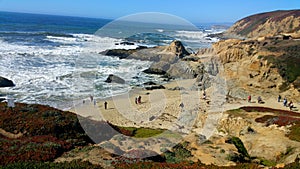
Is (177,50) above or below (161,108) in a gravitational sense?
above

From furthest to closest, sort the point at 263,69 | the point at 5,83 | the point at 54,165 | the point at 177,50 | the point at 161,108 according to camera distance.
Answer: the point at 177,50
the point at 263,69
the point at 5,83
the point at 161,108
the point at 54,165

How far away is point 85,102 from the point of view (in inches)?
1019

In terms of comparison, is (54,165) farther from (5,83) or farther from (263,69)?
(263,69)

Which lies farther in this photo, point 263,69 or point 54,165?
point 263,69

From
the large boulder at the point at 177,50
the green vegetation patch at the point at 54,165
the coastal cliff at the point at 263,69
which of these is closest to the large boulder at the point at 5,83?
the coastal cliff at the point at 263,69

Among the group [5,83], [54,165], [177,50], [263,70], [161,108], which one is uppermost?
[54,165]

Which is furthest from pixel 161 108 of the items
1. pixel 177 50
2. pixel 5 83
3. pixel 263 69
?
pixel 177 50

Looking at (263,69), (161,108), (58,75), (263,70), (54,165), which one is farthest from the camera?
(58,75)

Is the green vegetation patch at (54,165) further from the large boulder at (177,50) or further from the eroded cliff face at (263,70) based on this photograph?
the large boulder at (177,50)

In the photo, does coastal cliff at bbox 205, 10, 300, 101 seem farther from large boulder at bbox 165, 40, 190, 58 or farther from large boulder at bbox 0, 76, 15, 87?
large boulder at bbox 0, 76, 15, 87

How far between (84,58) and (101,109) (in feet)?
96.7

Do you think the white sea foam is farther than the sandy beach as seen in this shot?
Yes

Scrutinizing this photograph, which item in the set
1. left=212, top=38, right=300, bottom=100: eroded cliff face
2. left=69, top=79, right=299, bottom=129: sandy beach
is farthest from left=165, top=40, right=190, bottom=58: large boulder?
left=69, top=79, right=299, bottom=129: sandy beach

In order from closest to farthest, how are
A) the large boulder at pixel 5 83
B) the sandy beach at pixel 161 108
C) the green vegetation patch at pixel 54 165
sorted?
the green vegetation patch at pixel 54 165 → the sandy beach at pixel 161 108 → the large boulder at pixel 5 83
